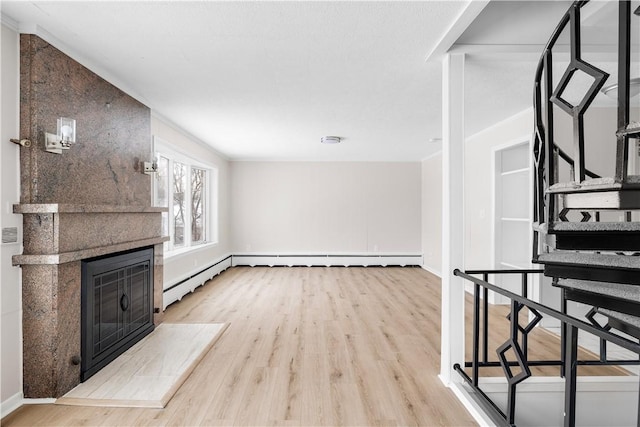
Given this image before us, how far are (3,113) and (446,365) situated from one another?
3383 mm

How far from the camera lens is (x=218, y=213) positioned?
694 cm

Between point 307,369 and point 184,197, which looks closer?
point 307,369

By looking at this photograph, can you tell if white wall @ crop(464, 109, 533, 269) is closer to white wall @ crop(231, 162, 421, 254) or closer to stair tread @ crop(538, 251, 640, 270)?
white wall @ crop(231, 162, 421, 254)

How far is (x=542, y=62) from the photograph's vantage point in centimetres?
160

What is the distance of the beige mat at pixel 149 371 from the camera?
2.31m

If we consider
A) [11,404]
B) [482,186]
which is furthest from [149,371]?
[482,186]

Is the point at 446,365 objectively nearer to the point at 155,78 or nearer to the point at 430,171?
the point at 155,78

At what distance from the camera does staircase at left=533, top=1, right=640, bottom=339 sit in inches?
46.8

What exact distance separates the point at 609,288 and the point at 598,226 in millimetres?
283

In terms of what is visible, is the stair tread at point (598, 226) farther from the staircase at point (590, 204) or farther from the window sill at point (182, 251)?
the window sill at point (182, 251)

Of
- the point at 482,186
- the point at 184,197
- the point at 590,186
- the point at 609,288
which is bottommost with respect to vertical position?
the point at 609,288

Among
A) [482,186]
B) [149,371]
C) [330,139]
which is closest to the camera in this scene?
[149,371]

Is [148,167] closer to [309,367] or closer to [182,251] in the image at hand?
[182,251]

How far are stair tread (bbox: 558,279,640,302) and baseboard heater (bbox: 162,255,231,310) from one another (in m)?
4.17
